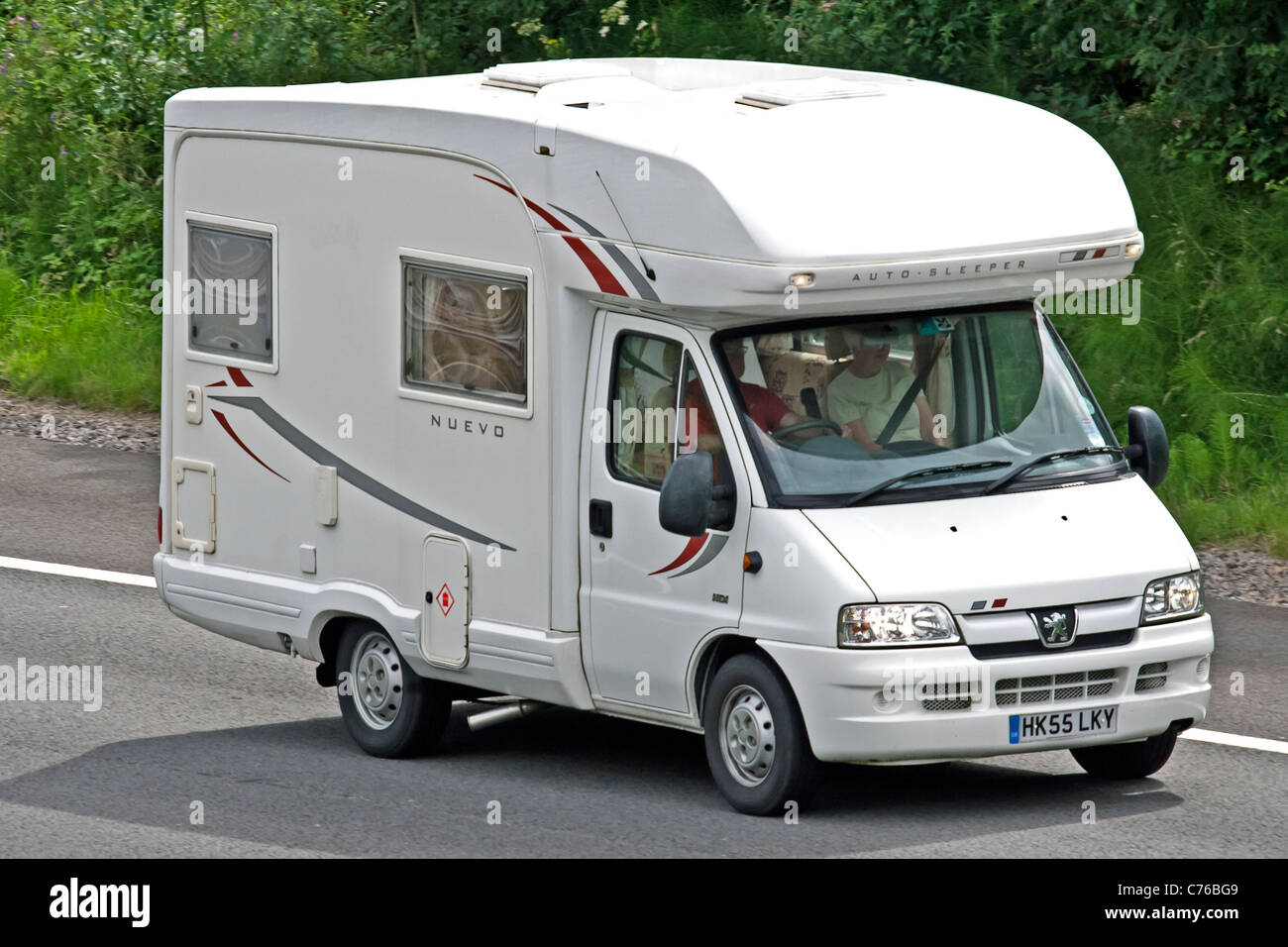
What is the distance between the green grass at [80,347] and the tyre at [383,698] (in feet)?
28.0

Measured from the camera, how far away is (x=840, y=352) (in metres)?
9.59

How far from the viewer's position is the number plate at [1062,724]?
914 centimetres

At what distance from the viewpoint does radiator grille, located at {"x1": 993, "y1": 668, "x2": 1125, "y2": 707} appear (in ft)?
29.9

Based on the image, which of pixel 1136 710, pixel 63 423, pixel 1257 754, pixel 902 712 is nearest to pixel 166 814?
pixel 902 712

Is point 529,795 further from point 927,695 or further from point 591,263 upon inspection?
point 591,263

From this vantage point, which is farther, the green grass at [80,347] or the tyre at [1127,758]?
the green grass at [80,347]

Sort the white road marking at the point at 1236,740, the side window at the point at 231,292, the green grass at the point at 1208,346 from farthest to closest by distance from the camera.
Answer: the green grass at the point at 1208,346 < the side window at the point at 231,292 < the white road marking at the point at 1236,740

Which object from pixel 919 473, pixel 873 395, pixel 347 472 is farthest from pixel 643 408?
pixel 347 472

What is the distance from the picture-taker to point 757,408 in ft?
31.2

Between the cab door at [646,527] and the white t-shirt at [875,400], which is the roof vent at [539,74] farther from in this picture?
the white t-shirt at [875,400]

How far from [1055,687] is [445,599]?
2.85 meters

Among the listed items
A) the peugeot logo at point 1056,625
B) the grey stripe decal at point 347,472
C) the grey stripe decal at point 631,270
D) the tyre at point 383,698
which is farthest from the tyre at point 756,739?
the tyre at point 383,698

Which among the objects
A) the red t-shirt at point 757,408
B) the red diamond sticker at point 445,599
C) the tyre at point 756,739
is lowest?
the tyre at point 756,739

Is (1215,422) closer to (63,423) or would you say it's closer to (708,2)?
(708,2)
